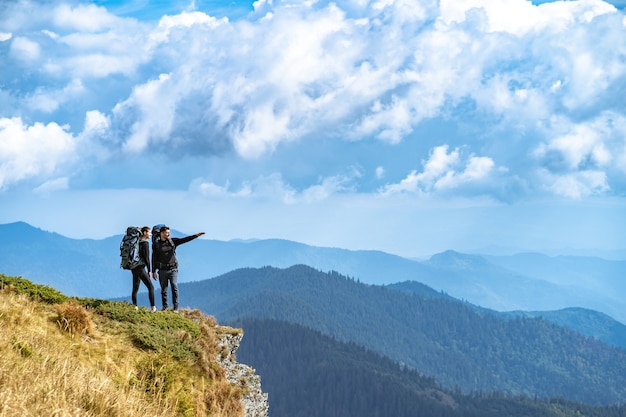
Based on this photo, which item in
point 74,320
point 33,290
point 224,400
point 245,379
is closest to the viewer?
point 74,320

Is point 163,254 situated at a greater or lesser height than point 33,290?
greater

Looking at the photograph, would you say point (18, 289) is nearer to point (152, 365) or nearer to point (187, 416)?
point (152, 365)

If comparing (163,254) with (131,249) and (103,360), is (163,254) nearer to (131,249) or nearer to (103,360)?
(131,249)

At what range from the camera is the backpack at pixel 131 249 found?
2192cm

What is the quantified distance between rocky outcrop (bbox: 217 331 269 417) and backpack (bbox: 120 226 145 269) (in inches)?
183

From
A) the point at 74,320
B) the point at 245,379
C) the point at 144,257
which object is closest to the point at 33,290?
the point at 74,320

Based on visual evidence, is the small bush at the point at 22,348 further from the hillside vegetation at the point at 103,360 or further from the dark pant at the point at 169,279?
the dark pant at the point at 169,279

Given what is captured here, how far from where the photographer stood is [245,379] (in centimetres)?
2189

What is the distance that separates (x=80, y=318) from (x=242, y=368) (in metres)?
7.15

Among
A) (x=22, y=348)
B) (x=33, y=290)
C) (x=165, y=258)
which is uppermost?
(x=165, y=258)

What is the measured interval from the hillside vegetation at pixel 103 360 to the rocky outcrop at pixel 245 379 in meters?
0.37

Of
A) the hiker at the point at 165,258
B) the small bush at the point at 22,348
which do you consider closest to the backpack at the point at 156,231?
the hiker at the point at 165,258

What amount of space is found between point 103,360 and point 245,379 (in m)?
7.18

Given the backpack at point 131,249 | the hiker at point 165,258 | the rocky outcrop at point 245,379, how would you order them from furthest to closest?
1. the hiker at point 165,258
2. the backpack at point 131,249
3. the rocky outcrop at point 245,379
